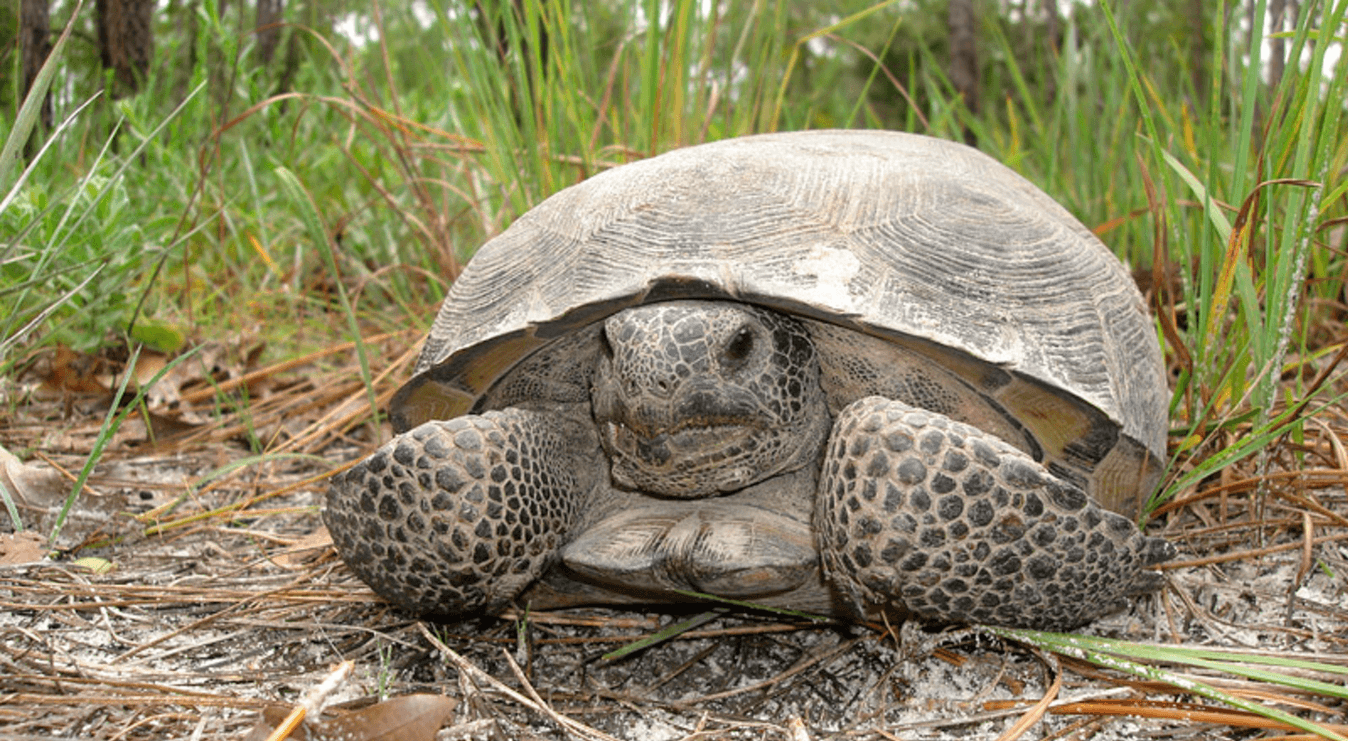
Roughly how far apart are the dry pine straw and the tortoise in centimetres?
13

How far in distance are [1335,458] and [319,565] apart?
240 centimetres

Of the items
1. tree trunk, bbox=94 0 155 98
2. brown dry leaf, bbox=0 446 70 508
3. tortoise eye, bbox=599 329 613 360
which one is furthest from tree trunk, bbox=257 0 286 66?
tortoise eye, bbox=599 329 613 360

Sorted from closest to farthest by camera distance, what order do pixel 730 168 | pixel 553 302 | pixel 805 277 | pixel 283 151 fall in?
Answer: pixel 805 277, pixel 553 302, pixel 730 168, pixel 283 151

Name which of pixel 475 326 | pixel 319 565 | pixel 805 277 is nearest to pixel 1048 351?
pixel 805 277

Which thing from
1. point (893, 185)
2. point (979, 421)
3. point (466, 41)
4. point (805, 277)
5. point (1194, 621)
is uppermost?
point (466, 41)

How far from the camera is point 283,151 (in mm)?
4680

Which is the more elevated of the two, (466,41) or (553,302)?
(466,41)

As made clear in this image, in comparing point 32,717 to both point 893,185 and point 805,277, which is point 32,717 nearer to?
point 805,277

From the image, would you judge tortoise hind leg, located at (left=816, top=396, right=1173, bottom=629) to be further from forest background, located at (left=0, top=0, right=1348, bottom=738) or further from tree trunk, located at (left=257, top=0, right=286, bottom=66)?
tree trunk, located at (left=257, top=0, right=286, bottom=66)

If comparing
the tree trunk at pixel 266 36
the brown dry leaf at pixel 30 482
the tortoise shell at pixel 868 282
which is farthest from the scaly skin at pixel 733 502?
the tree trunk at pixel 266 36

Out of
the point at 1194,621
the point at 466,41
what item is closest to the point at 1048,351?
the point at 1194,621

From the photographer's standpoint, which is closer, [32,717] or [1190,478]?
[32,717]

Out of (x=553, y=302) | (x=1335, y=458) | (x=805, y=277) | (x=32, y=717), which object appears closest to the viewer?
→ (x=32, y=717)

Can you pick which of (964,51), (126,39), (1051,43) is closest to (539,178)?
(126,39)
